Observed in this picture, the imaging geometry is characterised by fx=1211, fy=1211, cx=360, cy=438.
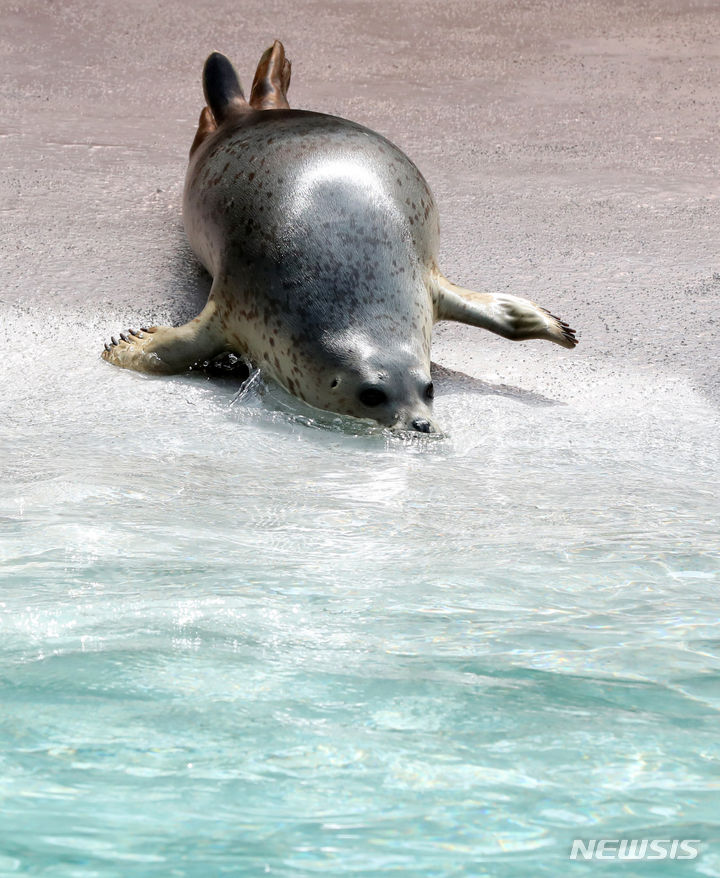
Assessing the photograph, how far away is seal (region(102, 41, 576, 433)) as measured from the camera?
4.14m

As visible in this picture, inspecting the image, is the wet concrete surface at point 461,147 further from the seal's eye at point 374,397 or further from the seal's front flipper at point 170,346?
the seal's eye at point 374,397

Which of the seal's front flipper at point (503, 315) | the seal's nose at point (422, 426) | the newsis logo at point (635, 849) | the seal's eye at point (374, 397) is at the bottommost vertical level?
the newsis logo at point (635, 849)

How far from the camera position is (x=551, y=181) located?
6410mm

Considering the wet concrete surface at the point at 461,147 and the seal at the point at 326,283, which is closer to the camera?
the seal at the point at 326,283

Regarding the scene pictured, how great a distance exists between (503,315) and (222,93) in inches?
78.2

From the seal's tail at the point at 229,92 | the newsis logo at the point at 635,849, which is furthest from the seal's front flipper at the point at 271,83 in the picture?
the newsis logo at the point at 635,849

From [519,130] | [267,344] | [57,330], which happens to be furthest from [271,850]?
[519,130]

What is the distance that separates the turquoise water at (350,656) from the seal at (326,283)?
0.53m

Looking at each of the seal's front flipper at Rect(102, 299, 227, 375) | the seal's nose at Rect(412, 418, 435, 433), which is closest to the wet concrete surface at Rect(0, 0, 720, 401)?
the seal's front flipper at Rect(102, 299, 227, 375)

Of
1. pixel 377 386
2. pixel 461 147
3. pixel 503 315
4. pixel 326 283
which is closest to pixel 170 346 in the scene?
pixel 326 283

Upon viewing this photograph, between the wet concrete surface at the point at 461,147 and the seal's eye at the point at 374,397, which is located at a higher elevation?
the wet concrete surface at the point at 461,147

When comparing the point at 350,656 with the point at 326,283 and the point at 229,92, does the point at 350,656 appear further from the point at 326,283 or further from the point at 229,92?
the point at 229,92

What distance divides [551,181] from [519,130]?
891 millimetres

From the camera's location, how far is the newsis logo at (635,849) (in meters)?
1.48
